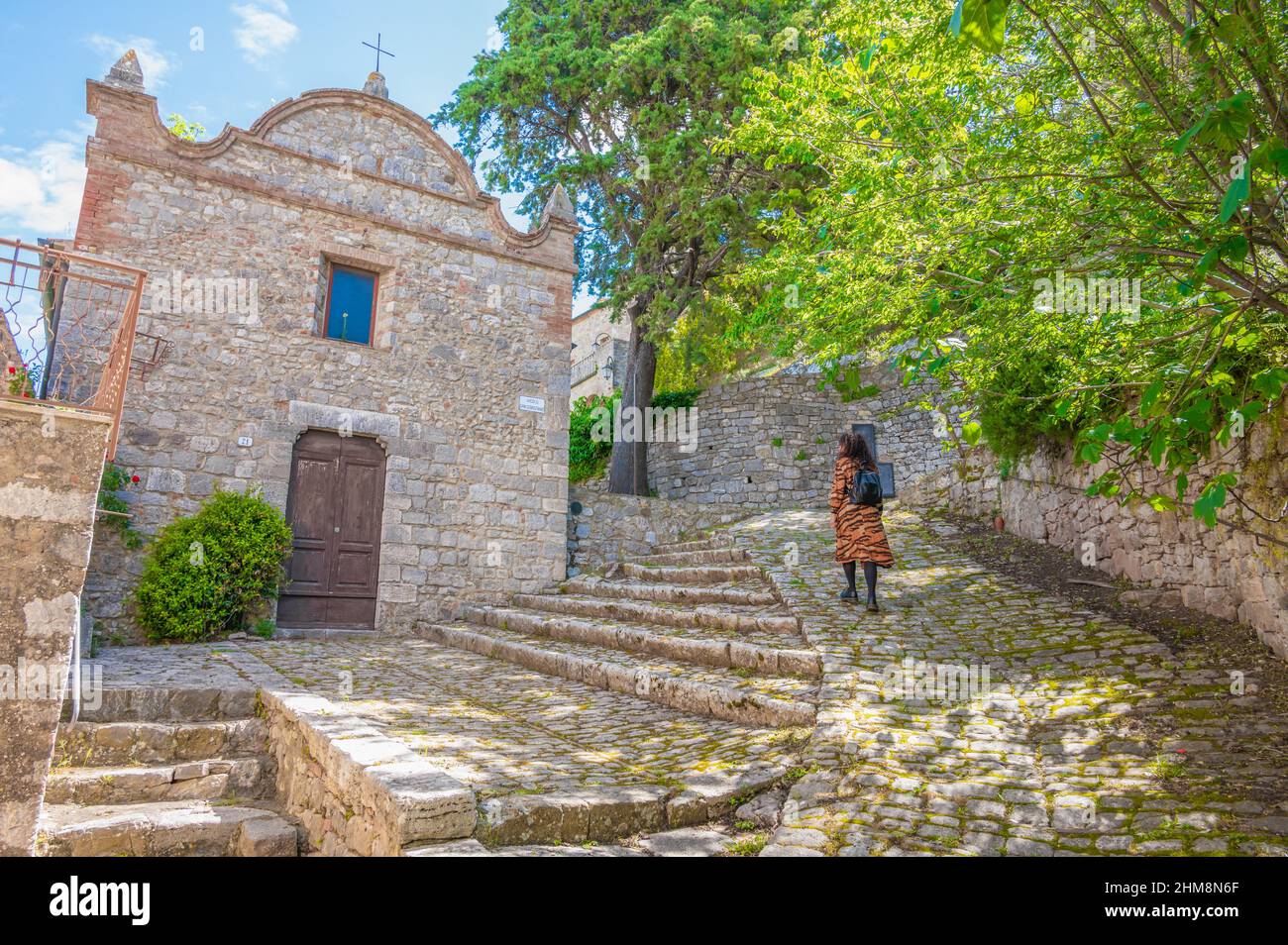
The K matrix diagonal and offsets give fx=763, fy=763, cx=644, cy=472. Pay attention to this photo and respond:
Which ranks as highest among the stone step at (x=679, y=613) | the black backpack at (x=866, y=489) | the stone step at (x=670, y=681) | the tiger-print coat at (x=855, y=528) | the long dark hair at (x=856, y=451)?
the long dark hair at (x=856, y=451)

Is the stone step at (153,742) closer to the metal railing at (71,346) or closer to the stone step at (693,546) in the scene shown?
the metal railing at (71,346)

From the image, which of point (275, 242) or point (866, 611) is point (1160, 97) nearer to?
point (866, 611)

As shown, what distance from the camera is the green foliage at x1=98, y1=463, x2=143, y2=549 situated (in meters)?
8.08

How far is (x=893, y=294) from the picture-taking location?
202 inches

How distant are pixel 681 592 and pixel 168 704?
190 inches

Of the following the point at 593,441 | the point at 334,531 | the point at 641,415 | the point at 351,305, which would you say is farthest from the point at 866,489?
the point at 593,441

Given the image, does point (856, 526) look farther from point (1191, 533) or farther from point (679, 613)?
point (1191, 533)

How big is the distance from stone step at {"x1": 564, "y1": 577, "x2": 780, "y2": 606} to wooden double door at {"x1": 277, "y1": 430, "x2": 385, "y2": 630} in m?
2.78

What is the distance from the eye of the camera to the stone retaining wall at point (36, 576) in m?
3.41

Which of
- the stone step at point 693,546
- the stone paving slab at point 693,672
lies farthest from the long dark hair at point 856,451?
the stone step at point 693,546

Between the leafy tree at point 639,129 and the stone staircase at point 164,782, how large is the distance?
31.8ft

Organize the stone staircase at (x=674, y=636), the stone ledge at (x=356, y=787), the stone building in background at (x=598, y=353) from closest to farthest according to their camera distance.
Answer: the stone ledge at (x=356, y=787)
the stone staircase at (x=674, y=636)
the stone building in background at (x=598, y=353)
